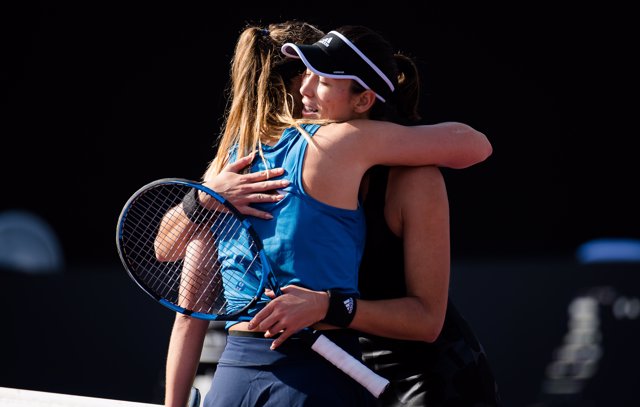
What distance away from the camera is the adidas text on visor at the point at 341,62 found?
1753 millimetres

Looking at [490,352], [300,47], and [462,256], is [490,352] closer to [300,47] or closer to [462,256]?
[462,256]

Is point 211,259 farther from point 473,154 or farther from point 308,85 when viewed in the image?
point 473,154

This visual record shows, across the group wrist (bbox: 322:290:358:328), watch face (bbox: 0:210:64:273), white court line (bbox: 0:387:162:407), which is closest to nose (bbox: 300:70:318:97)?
wrist (bbox: 322:290:358:328)

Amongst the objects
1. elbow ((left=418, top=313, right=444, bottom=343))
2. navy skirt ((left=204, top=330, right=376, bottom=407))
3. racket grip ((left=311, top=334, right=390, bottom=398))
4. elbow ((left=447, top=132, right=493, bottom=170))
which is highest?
elbow ((left=447, top=132, right=493, bottom=170))

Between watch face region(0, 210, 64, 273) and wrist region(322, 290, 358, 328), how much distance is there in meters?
4.15

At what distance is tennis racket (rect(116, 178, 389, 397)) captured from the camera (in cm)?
163

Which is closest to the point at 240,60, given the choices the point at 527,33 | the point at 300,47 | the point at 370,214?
the point at 300,47

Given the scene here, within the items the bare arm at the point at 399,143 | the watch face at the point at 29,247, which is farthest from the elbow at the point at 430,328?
the watch face at the point at 29,247

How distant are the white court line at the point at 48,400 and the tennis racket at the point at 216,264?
46cm

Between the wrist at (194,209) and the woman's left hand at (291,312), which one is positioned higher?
the wrist at (194,209)

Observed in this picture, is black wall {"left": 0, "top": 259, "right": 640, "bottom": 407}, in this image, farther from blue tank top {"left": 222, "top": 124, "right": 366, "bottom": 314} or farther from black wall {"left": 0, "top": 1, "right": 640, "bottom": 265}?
blue tank top {"left": 222, "top": 124, "right": 366, "bottom": 314}

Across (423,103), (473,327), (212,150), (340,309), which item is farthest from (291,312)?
(212,150)

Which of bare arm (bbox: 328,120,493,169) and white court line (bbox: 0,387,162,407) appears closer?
bare arm (bbox: 328,120,493,169)

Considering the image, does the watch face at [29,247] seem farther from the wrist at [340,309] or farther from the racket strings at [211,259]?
the wrist at [340,309]
